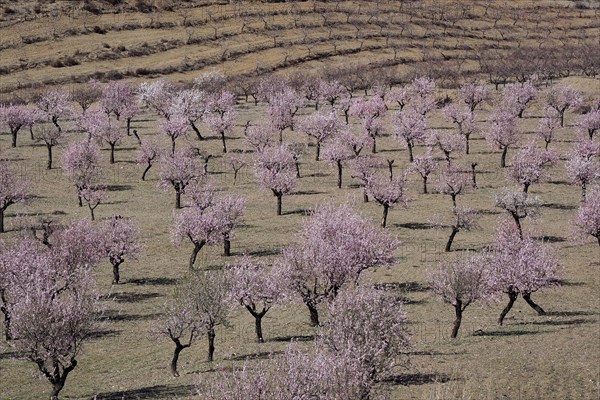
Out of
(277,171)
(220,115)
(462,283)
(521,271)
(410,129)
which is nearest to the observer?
(462,283)

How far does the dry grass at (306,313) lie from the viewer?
117ft

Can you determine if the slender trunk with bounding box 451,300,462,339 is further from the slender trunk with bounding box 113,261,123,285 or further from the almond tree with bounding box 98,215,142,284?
the slender trunk with bounding box 113,261,123,285

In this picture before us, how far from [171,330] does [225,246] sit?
24269 millimetres

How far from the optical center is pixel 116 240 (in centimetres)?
5556

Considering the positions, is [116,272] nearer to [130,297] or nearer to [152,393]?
[130,297]

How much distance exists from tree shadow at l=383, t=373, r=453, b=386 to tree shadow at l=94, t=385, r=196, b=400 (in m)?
9.92

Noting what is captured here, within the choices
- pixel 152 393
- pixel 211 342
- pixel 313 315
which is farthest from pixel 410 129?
pixel 152 393

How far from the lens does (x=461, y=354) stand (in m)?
38.6

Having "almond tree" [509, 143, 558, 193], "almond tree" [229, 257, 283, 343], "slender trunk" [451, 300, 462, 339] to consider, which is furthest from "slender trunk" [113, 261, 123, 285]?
"almond tree" [509, 143, 558, 193]

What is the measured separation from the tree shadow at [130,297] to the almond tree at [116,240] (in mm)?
2934

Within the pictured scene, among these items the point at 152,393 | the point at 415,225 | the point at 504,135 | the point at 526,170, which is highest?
the point at 504,135

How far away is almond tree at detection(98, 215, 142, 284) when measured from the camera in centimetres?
5478

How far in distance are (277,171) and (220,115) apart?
109ft

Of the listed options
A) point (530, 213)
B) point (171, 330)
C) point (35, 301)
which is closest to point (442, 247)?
point (530, 213)
